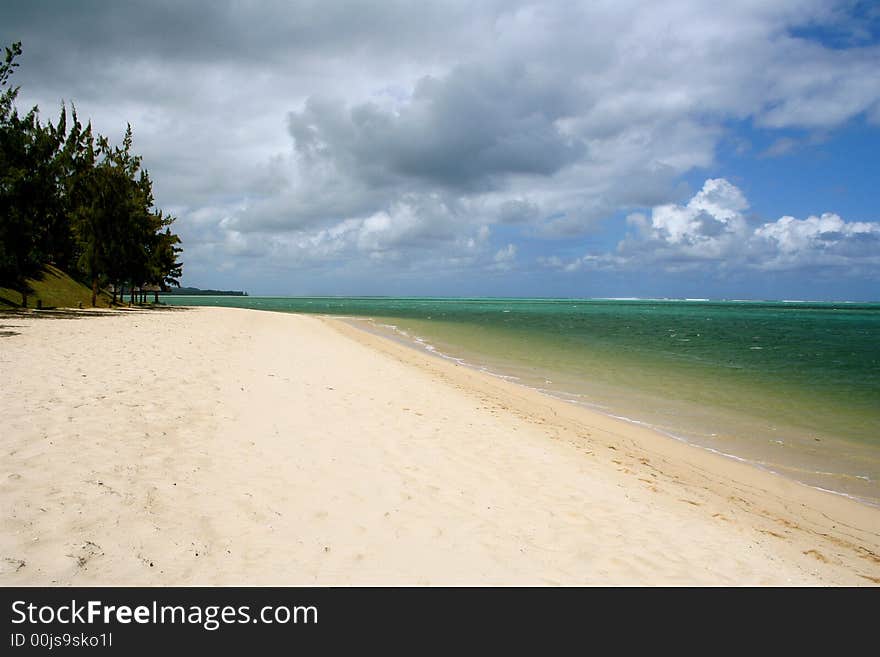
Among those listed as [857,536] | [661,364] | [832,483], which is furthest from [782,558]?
[661,364]

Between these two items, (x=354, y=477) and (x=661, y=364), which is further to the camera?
(x=661, y=364)

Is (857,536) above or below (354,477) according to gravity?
below

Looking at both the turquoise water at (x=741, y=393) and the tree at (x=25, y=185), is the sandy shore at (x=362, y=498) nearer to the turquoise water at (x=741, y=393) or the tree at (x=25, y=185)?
the turquoise water at (x=741, y=393)

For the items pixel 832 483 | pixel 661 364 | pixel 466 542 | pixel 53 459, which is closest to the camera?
pixel 466 542

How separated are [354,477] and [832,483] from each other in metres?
8.78

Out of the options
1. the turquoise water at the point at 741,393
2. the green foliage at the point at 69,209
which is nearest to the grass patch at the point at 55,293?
the green foliage at the point at 69,209

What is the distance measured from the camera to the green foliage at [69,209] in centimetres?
2869

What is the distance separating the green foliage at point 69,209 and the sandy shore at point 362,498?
26.5 m

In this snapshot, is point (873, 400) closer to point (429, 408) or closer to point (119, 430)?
point (429, 408)

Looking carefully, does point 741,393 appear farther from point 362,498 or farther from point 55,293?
point 55,293

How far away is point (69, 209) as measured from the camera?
36.5 meters

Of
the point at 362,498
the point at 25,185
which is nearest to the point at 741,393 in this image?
the point at 362,498
